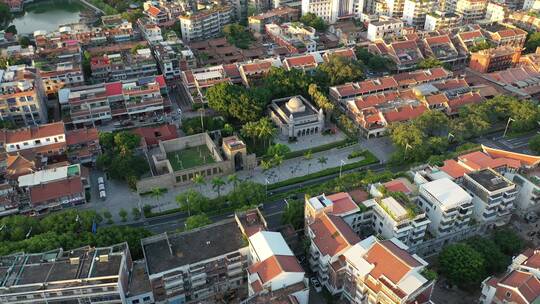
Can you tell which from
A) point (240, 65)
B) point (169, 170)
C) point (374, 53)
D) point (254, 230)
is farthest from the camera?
point (374, 53)

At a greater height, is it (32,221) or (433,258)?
(32,221)

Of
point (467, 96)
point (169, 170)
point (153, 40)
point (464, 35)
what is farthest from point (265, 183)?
point (464, 35)

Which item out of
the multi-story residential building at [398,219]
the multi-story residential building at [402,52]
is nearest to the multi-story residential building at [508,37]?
the multi-story residential building at [402,52]

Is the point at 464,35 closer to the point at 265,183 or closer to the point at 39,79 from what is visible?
the point at 265,183

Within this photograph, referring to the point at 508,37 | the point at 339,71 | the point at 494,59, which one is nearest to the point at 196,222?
the point at 339,71

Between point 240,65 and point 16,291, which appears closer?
point 16,291

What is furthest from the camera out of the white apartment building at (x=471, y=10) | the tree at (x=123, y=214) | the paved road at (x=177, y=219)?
the white apartment building at (x=471, y=10)

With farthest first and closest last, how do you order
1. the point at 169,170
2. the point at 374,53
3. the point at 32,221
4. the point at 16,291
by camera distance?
1. the point at 374,53
2. the point at 169,170
3. the point at 32,221
4. the point at 16,291

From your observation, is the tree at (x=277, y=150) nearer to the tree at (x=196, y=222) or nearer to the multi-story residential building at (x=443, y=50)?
the tree at (x=196, y=222)
